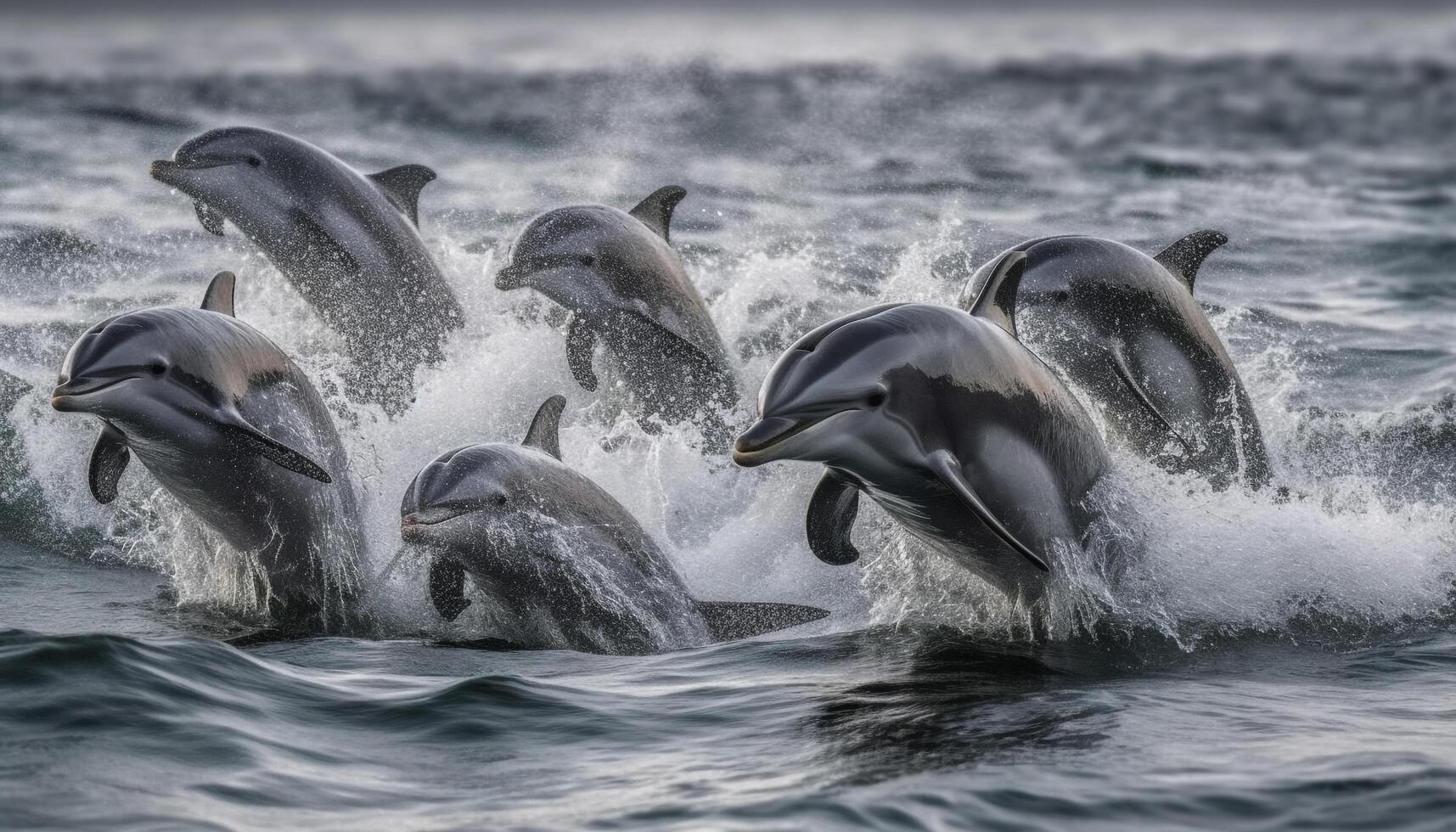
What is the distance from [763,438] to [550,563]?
2.20m

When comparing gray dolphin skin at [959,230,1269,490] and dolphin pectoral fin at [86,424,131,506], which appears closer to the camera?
dolphin pectoral fin at [86,424,131,506]

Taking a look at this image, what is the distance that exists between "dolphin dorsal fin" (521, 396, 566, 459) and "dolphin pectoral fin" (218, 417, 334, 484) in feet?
4.11

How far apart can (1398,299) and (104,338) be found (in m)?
14.1

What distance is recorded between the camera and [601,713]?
7.17 metres

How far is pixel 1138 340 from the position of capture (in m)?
9.98

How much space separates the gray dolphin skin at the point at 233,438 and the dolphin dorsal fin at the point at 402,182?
7.77 feet

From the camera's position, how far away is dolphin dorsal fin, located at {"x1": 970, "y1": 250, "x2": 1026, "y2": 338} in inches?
316

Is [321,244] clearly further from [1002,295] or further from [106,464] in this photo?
[1002,295]

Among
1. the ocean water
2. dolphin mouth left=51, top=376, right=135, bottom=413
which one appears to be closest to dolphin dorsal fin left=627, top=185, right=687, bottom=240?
the ocean water

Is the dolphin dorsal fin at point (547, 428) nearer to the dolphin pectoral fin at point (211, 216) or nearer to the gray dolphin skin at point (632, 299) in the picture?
the gray dolphin skin at point (632, 299)

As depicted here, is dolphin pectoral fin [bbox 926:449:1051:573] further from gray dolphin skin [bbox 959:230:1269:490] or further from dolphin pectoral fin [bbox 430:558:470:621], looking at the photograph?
dolphin pectoral fin [bbox 430:558:470:621]

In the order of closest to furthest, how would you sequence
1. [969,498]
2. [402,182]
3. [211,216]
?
1. [969,498]
2. [211,216]
3. [402,182]

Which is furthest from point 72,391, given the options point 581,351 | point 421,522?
point 581,351

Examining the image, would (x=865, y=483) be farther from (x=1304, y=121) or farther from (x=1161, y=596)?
(x=1304, y=121)
